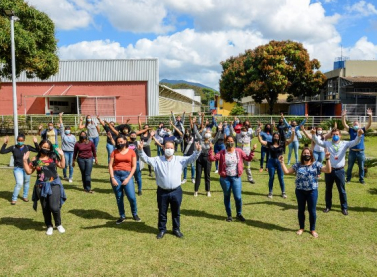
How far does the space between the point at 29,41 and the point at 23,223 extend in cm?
1591

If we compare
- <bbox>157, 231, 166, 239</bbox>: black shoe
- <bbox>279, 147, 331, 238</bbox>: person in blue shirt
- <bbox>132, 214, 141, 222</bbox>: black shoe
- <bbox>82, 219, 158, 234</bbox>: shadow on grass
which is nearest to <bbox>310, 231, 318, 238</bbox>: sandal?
<bbox>279, 147, 331, 238</bbox>: person in blue shirt

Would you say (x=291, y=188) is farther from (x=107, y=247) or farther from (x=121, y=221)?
(x=107, y=247)

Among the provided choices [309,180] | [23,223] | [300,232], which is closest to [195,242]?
[300,232]

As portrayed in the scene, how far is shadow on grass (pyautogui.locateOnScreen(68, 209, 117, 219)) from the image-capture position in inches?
293

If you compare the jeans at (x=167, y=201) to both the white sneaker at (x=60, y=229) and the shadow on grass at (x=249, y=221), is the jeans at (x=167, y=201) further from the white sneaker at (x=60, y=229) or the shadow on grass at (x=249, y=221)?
the white sneaker at (x=60, y=229)

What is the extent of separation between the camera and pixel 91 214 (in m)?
7.64

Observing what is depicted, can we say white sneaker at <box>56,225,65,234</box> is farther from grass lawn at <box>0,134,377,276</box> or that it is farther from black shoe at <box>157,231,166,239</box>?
black shoe at <box>157,231,166,239</box>

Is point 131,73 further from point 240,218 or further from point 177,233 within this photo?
point 177,233

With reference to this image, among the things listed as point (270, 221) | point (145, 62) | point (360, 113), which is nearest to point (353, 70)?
point (360, 113)

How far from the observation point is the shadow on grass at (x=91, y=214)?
7.45m

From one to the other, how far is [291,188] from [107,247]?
6279mm

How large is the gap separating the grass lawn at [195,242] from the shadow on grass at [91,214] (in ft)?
0.07

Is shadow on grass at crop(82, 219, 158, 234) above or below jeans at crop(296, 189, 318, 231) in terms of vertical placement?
below

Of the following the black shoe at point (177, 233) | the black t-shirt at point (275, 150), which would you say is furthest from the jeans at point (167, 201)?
the black t-shirt at point (275, 150)
